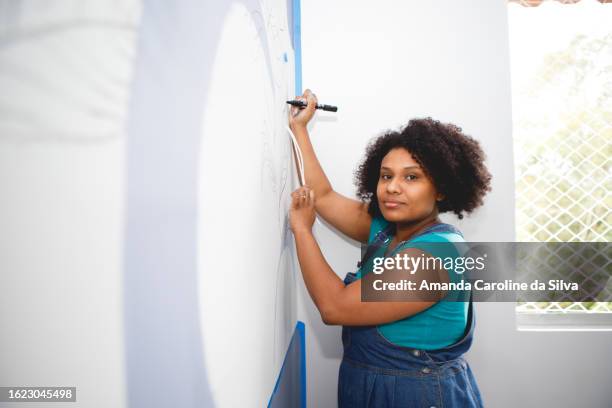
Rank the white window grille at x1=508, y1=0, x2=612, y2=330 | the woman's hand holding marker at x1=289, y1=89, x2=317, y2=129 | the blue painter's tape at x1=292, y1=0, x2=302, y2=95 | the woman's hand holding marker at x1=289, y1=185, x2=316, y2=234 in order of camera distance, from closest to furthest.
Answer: the woman's hand holding marker at x1=289, y1=185, x2=316, y2=234
the woman's hand holding marker at x1=289, y1=89, x2=317, y2=129
the blue painter's tape at x1=292, y1=0, x2=302, y2=95
the white window grille at x1=508, y1=0, x2=612, y2=330

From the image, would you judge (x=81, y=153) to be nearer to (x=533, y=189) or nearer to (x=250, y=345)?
(x=250, y=345)

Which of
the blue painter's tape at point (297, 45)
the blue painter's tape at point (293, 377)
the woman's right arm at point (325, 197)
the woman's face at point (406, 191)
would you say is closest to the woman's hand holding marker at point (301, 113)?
the woman's right arm at point (325, 197)

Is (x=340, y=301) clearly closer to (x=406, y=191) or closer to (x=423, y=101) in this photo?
(x=406, y=191)

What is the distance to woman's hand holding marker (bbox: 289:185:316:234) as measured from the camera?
0.89 meters

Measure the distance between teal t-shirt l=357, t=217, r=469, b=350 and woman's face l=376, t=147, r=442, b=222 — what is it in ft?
0.34

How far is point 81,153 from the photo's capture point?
18 cm

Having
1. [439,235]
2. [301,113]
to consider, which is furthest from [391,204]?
[301,113]

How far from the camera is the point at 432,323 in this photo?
32.5 inches

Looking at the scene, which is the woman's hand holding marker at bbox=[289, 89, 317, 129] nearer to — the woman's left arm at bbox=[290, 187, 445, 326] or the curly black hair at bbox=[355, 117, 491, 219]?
the curly black hair at bbox=[355, 117, 491, 219]

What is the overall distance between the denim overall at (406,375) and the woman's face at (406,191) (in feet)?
0.24

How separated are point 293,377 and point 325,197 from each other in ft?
1.88

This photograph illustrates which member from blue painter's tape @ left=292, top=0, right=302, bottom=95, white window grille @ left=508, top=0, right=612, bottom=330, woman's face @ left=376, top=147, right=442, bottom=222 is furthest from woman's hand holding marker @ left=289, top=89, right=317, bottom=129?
white window grille @ left=508, top=0, right=612, bottom=330

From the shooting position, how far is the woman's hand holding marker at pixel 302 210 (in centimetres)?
89

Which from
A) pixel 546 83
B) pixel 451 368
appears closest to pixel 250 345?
pixel 451 368
